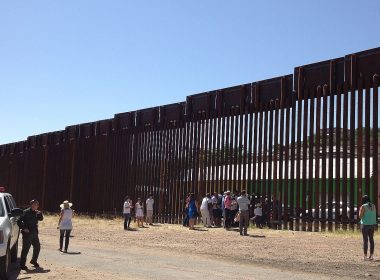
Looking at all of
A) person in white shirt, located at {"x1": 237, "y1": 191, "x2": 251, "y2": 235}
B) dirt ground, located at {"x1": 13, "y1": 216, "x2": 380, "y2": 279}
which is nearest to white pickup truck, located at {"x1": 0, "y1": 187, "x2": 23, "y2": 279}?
dirt ground, located at {"x1": 13, "y1": 216, "x2": 380, "y2": 279}

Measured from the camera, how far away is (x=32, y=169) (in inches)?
1998

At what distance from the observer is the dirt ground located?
1229 centimetres

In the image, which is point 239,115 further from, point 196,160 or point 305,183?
point 305,183

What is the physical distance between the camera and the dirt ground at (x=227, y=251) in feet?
40.3

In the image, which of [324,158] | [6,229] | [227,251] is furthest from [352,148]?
[6,229]

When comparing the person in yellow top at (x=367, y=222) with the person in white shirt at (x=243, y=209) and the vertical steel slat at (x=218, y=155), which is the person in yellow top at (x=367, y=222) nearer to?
the person in white shirt at (x=243, y=209)

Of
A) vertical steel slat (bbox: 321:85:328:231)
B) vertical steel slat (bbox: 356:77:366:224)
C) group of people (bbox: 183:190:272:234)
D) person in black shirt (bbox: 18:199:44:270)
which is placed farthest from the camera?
group of people (bbox: 183:190:272:234)

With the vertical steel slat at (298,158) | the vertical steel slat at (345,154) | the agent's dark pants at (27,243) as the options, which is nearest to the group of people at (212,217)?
the agent's dark pants at (27,243)

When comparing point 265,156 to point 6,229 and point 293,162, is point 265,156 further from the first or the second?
point 6,229

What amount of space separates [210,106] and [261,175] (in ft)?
18.7

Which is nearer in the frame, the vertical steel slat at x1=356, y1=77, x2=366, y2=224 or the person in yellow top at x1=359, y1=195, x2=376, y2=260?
the person in yellow top at x1=359, y1=195, x2=376, y2=260

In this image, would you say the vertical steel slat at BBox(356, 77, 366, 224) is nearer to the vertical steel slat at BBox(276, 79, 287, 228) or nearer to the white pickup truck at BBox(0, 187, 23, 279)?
the vertical steel slat at BBox(276, 79, 287, 228)

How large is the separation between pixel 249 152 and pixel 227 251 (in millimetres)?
10943

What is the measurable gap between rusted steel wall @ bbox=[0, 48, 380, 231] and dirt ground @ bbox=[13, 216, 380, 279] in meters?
2.32
